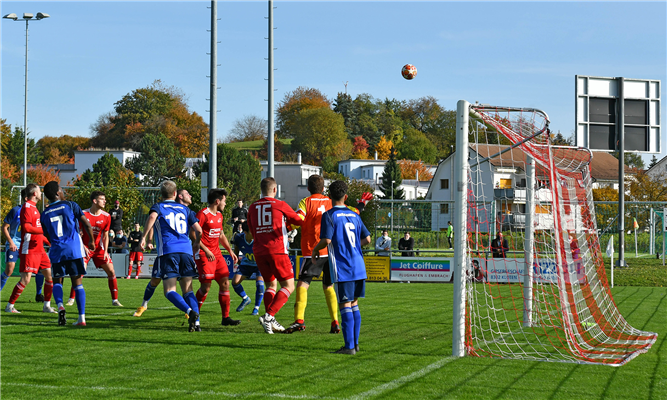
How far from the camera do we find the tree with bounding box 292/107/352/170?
100750 mm

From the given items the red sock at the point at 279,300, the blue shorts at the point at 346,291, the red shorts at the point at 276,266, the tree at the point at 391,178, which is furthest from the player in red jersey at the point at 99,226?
the tree at the point at 391,178

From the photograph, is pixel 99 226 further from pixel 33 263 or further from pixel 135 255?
pixel 135 255

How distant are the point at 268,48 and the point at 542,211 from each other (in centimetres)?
1122

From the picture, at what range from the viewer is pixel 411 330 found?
901cm

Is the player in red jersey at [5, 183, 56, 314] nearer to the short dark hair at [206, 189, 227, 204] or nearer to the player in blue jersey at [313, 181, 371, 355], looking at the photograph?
the short dark hair at [206, 189, 227, 204]

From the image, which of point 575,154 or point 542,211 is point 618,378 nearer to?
point 542,211

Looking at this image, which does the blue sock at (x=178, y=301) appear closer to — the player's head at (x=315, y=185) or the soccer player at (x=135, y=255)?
the player's head at (x=315, y=185)

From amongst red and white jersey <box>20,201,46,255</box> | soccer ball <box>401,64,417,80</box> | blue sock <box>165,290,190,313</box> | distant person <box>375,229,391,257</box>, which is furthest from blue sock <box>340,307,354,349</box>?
distant person <box>375,229,391,257</box>

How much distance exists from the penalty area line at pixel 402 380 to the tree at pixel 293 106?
10149 centimetres

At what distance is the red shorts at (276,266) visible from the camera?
27.3ft

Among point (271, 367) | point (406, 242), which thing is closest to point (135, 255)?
point (406, 242)

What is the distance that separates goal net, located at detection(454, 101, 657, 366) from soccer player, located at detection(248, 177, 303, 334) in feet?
7.38

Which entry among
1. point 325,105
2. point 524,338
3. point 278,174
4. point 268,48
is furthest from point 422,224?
point 325,105

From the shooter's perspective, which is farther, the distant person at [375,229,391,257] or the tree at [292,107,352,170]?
the tree at [292,107,352,170]
